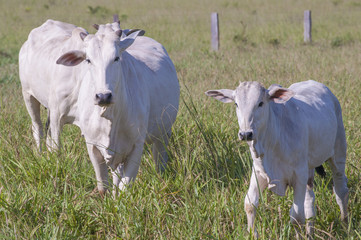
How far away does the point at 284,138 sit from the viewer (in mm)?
3098

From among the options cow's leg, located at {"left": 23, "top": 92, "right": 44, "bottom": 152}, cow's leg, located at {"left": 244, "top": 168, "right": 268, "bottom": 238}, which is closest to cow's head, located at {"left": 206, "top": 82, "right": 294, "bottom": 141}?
cow's leg, located at {"left": 244, "top": 168, "right": 268, "bottom": 238}

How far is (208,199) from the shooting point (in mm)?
3221

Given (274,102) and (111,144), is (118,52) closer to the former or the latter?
(111,144)

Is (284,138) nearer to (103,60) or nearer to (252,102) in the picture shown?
(252,102)

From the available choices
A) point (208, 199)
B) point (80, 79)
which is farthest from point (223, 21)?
point (208, 199)

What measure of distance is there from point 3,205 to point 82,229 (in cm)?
48

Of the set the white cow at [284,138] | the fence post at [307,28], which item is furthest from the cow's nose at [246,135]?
the fence post at [307,28]

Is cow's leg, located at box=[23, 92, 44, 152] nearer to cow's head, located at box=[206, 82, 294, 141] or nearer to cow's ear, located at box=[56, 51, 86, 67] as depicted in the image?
cow's ear, located at box=[56, 51, 86, 67]

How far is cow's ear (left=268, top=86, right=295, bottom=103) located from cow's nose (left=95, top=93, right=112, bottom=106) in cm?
95

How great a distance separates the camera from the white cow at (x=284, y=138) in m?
2.83

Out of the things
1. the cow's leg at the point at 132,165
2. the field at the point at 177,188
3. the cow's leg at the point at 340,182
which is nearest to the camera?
the field at the point at 177,188

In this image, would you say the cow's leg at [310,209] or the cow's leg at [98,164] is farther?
the cow's leg at [98,164]

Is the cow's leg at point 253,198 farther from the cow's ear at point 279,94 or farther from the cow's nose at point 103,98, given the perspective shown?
the cow's nose at point 103,98

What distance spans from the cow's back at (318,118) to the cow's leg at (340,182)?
0.14 m
